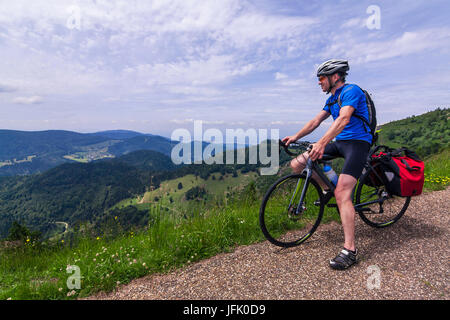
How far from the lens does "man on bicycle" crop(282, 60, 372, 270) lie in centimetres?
329

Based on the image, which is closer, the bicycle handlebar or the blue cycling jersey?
the blue cycling jersey

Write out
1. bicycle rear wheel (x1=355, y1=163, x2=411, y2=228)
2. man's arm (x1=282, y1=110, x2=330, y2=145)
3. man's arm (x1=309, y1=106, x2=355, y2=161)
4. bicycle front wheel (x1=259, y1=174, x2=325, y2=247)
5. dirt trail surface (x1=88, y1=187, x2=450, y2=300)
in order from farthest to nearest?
bicycle rear wheel (x1=355, y1=163, x2=411, y2=228), man's arm (x1=282, y1=110, x2=330, y2=145), bicycle front wheel (x1=259, y1=174, x2=325, y2=247), man's arm (x1=309, y1=106, x2=355, y2=161), dirt trail surface (x1=88, y1=187, x2=450, y2=300)

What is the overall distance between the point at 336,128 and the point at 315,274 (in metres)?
2.01

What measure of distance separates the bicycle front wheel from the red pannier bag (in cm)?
128

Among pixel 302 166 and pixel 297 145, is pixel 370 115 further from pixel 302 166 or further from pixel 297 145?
pixel 302 166

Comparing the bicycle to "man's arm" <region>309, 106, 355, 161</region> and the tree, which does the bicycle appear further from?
the tree

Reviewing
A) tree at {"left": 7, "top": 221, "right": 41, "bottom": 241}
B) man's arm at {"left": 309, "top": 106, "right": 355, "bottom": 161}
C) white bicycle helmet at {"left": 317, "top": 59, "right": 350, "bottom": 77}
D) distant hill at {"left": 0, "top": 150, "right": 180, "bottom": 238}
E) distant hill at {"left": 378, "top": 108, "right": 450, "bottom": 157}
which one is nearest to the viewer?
man's arm at {"left": 309, "top": 106, "right": 355, "bottom": 161}

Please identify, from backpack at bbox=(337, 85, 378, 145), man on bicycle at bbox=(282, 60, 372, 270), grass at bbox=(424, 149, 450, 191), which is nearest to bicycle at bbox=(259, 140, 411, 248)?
man on bicycle at bbox=(282, 60, 372, 270)

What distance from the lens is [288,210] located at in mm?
4133

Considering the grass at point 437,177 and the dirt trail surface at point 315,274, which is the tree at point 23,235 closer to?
the dirt trail surface at point 315,274

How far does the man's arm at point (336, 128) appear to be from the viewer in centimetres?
328

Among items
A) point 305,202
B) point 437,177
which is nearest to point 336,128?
point 305,202

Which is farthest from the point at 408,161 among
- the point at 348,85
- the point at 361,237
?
the point at 348,85
